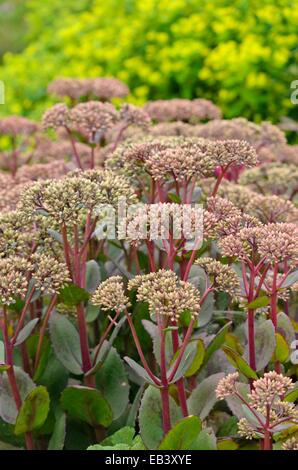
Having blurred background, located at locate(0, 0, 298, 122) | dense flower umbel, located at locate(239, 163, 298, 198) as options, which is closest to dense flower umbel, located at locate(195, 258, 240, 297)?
dense flower umbel, located at locate(239, 163, 298, 198)

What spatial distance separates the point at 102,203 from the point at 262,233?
0.36m

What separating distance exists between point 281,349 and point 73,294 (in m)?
0.49

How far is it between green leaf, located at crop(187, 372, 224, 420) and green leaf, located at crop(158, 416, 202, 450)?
0.18 metres

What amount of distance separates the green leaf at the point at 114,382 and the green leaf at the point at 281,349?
392mm

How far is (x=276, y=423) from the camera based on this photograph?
148cm

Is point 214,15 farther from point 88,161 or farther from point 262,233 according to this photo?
point 262,233

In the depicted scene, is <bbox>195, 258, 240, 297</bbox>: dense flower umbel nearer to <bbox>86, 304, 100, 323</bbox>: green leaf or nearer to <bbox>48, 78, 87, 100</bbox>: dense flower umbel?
<bbox>86, 304, 100, 323</bbox>: green leaf

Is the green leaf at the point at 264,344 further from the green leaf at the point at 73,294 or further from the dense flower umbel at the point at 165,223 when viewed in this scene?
the green leaf at the point at 73,294

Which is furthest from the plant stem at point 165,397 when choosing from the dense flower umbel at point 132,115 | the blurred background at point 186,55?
the blurred background at point 186,55

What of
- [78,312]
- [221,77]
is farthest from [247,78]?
[78,312]

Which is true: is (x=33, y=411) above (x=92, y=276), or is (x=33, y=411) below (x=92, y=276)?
below

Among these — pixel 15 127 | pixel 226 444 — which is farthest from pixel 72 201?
pixel 15 127

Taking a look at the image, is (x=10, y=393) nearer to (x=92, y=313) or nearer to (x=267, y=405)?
(x=92, y=313)

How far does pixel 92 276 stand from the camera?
6.84 feet
